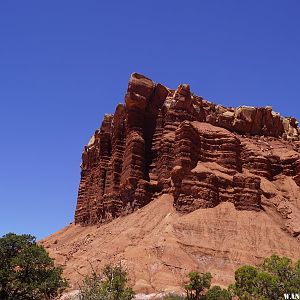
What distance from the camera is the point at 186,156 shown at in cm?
8912

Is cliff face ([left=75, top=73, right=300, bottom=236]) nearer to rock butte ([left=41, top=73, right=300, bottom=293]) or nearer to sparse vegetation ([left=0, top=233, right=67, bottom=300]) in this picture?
rock butte ([left=41, top=73, right=300, bottom=293])

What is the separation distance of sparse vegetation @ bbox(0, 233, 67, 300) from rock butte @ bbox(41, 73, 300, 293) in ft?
64.7

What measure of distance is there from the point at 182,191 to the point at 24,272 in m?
41.6

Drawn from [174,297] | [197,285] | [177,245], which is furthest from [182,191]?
[174,297]

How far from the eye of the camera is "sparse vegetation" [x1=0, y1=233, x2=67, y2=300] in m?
43.1

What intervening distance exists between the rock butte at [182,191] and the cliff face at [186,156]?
0.19 m

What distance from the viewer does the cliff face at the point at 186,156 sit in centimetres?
8581

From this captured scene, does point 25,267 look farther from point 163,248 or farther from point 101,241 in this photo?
point 101,241

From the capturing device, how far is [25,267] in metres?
44.8

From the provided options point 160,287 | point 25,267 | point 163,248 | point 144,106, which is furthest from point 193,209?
point 25,267

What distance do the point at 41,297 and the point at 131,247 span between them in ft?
102

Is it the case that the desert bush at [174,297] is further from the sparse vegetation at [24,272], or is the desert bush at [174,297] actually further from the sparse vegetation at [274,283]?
the sparse vegetation at [24,272]

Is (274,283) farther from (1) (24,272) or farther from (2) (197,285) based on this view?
(1) (24,272)

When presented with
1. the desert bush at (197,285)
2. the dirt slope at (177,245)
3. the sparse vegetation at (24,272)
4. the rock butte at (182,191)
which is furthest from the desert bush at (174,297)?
the sparse vegetation at (24,272)
